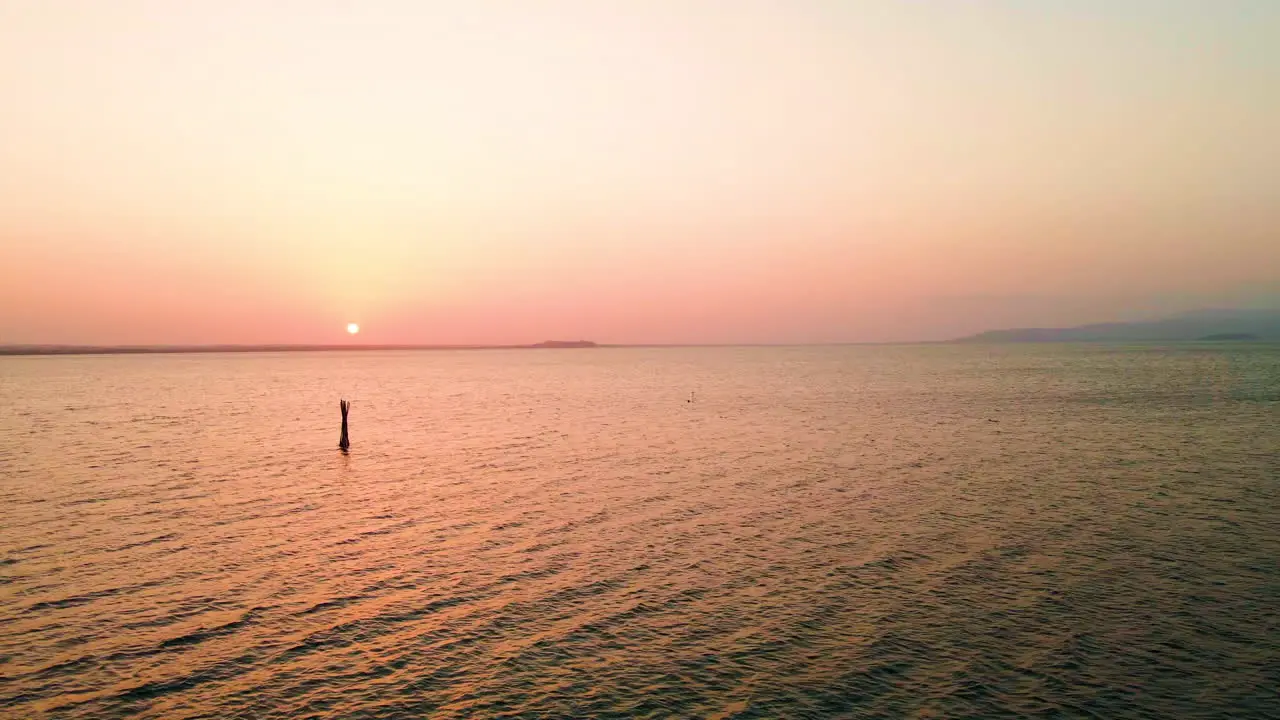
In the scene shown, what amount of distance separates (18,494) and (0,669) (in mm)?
29814

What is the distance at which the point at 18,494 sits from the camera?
42.0 m

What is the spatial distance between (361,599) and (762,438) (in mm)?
47847

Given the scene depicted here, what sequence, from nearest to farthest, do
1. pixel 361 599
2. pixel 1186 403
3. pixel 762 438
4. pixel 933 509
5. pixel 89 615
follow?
pixel 89 615 → pixel 361 599 → pixel 933 509 → pixel 762 438 → pixel 1186 403

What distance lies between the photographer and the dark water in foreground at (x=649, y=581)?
18.2m

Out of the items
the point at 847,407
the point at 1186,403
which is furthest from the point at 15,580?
the point at 1186,403

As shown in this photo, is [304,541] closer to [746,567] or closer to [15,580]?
[15,580]

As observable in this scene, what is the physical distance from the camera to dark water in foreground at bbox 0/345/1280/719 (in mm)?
18188

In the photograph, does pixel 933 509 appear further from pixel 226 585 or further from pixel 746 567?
pixel 226 585

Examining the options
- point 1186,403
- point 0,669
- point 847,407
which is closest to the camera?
point 0,669

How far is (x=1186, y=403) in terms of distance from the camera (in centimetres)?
9200

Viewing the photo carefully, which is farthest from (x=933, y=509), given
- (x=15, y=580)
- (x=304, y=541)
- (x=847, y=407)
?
(x=847, y=407)

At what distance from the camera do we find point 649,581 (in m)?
26.8

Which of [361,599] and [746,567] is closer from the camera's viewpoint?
[361,599]

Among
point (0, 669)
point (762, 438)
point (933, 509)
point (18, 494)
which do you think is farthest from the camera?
point (762, 438)
